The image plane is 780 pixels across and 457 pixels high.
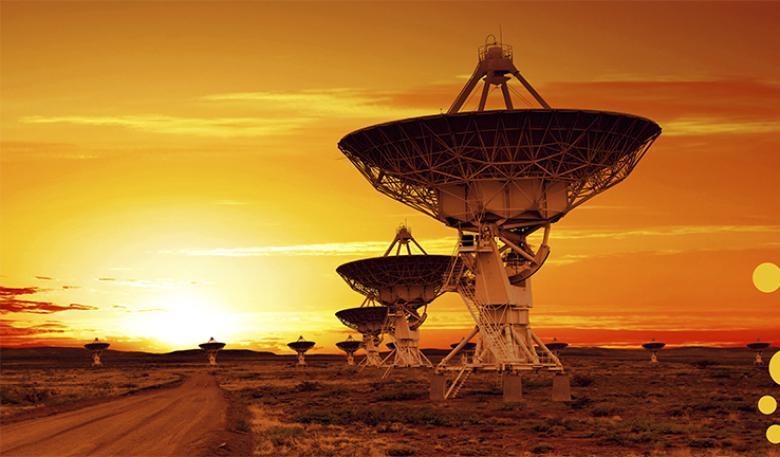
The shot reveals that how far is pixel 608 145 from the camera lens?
1927 inches

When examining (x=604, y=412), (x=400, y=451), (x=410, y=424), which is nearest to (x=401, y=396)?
(x=604, y=412)

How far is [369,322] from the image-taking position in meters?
129

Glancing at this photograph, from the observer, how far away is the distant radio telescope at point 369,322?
126 meters

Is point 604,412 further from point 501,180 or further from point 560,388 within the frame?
point 501,180

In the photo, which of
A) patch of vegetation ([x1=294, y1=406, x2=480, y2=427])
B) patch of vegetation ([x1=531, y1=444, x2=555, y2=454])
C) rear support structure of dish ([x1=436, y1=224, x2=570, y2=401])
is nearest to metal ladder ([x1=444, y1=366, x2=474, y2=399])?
rear support structure of dish ([x1=436, y1=224, x2=570, y2=401])

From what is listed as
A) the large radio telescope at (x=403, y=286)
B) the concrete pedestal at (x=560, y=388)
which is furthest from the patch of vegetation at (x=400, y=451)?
the large radio telescope at (x=403, y=286)

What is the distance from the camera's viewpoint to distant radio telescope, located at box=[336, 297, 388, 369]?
12600 centimetres

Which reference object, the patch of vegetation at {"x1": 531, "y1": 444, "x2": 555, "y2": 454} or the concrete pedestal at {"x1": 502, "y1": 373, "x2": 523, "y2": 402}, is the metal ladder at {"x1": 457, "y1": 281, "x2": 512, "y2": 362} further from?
the patch of vegetation at {"x1": 531, "y1": 444, "x2": 555, "y2": 454}

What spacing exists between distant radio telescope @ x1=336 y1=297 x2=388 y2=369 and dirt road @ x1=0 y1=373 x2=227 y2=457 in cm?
7645

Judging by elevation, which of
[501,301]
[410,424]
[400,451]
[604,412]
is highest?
[501,301]

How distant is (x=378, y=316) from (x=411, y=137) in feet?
264

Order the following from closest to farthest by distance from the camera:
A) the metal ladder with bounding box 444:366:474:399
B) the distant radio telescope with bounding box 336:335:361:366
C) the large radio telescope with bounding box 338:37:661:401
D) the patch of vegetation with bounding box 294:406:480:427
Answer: the patch of vegetation with bounding box 294:406:480:427, the large radio telescope with bounding box 338:37:661:401, the metal ladder with bounding box 444:366:474:399, the distant radio telescope with bounding box 336:335:361:366

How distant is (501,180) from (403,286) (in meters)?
48.5

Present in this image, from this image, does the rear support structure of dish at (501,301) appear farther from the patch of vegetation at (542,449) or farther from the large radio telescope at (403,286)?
the large radio telescope at (403,286)
